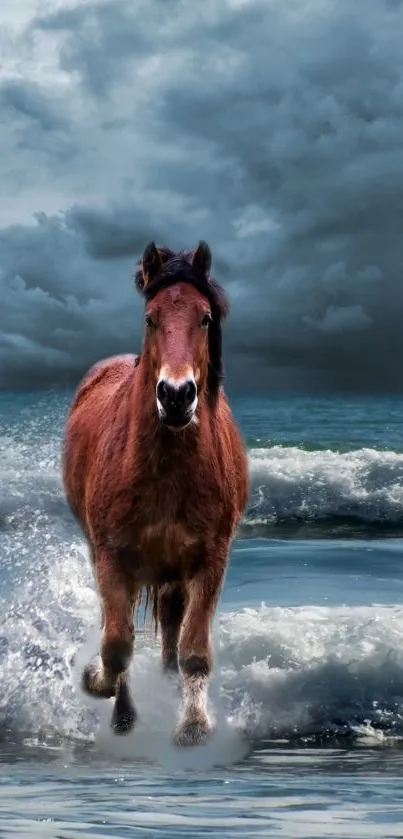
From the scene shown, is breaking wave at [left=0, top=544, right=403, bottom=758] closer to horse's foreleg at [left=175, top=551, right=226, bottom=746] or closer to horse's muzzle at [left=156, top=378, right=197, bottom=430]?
horse's foreleg at [left=175, top=551, right=226, bottom=746]

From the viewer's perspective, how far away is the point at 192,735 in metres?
6.86

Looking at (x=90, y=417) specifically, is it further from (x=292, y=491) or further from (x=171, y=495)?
(x=292, y=491)

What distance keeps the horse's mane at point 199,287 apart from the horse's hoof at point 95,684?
5.69 feet

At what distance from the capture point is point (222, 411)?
26.1ft

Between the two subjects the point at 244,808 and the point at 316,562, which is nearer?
the point at 244,808

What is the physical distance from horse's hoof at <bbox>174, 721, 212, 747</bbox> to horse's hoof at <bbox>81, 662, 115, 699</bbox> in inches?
29.9

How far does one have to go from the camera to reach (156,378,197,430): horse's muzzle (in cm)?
612

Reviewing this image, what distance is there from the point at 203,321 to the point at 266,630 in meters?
4.75

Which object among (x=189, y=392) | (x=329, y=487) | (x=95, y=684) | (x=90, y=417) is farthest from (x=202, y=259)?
A: (x=329, y=487)

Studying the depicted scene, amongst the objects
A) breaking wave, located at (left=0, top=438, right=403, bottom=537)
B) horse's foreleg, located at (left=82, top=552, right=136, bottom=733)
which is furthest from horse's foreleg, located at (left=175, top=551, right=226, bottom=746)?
breaking wave, located at (left=0, top=438, right=403, bottom=537)

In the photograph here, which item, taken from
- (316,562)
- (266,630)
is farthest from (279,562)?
(266,630)

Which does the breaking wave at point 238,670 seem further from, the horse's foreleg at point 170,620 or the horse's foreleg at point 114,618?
the horse's foreleg at point 114,618

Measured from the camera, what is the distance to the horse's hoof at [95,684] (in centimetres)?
758

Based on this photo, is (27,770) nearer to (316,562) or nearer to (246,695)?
(246,695)
